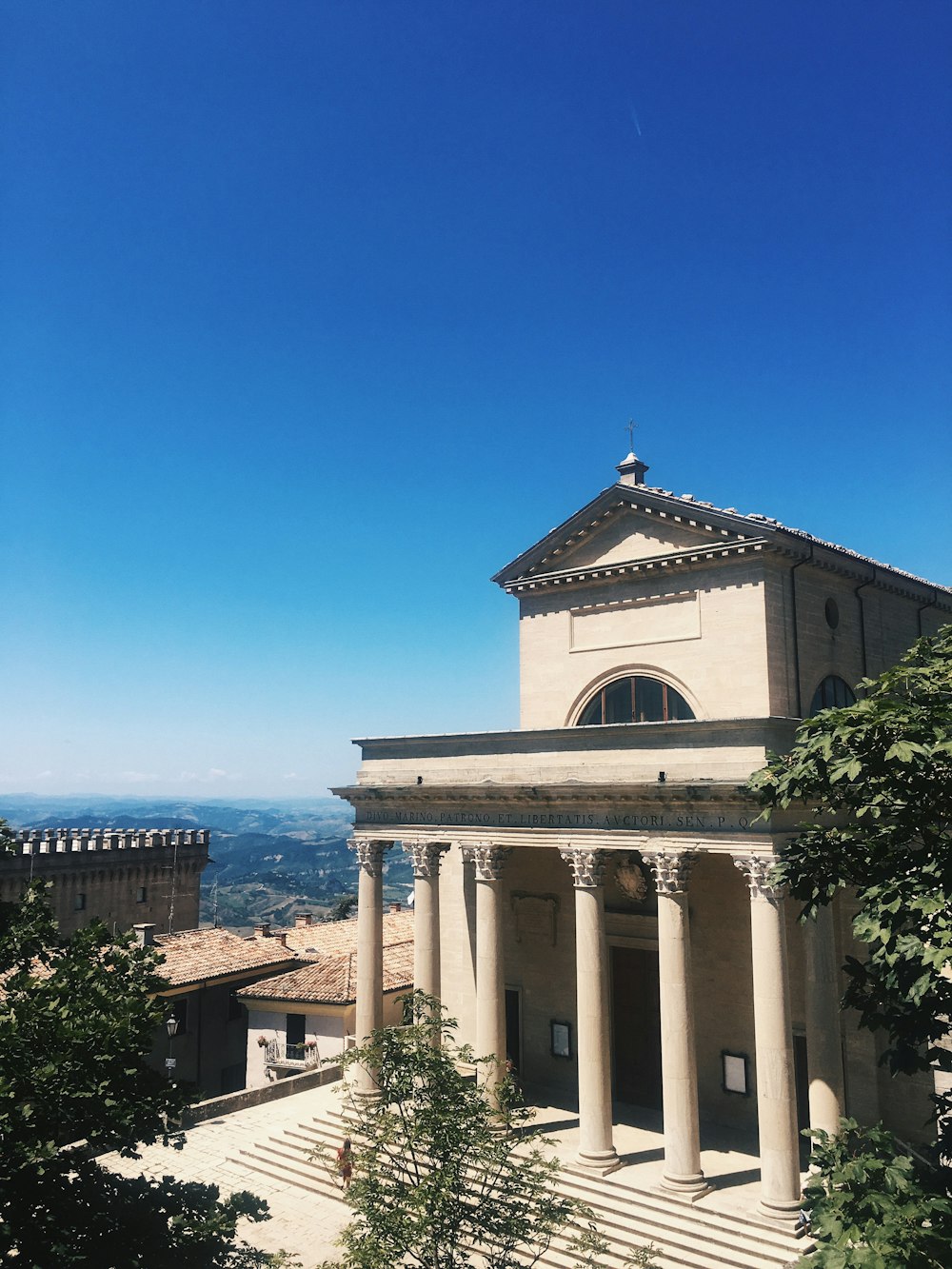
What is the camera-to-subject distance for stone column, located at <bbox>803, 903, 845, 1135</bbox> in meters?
20.1

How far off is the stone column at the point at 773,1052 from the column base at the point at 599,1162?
3627 mm

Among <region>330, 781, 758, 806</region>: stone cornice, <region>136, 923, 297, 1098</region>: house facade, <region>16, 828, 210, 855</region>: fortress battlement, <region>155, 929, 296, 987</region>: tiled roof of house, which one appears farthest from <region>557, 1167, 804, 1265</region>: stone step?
<region>16, 828, 210, 855</region>: fortress battlement

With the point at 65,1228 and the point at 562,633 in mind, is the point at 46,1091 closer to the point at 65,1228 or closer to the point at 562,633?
the point at 65,1228

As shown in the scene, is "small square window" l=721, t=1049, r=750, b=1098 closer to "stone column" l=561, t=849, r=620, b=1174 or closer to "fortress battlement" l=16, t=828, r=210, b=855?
"stone column" l=561, t=849, r=620, b=1174

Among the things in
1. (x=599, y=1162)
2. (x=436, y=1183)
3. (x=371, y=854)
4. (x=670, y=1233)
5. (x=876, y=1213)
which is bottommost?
(x=670, y=1233)

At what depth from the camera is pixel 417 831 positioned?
27219 millimetres

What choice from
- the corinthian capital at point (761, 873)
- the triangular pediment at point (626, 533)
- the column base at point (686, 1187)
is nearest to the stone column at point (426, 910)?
the column base at point (686, 1187)

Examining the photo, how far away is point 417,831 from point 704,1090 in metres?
10.6

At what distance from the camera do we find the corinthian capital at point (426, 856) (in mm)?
27000

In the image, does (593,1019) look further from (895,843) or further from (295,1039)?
(295,1039)

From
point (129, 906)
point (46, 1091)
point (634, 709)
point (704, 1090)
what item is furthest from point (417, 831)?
point (129, 906)

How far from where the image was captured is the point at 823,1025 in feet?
66.3

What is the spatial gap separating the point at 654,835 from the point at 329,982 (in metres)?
20.6

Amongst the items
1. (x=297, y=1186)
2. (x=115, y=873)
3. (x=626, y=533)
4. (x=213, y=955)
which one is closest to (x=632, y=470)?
(x=626, y=533)
